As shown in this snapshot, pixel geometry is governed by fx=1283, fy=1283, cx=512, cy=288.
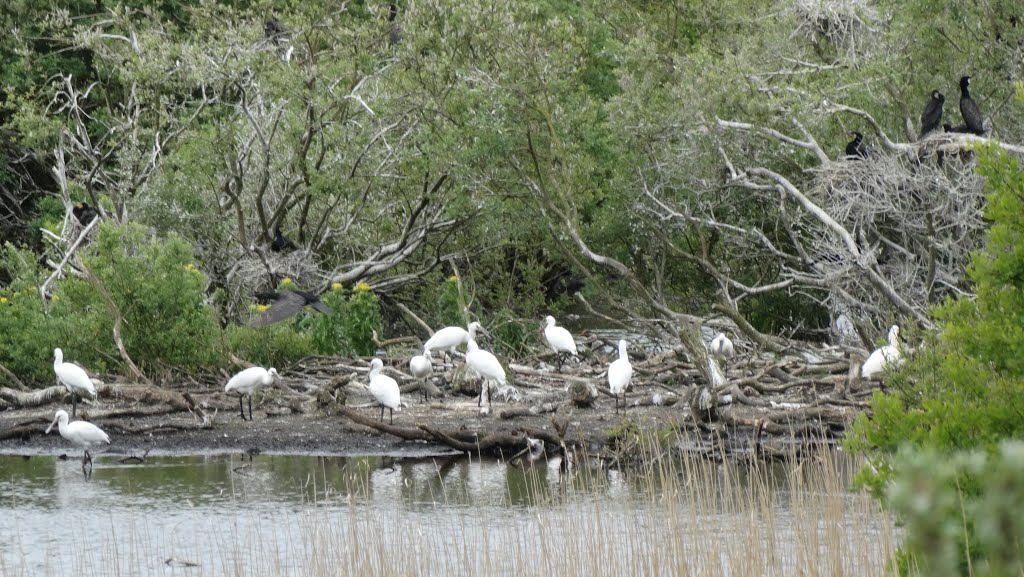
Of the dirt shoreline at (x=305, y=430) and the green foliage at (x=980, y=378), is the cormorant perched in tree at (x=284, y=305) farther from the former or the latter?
the green foliage at (x=980, y=378)

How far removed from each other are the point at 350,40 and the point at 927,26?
24.4ft

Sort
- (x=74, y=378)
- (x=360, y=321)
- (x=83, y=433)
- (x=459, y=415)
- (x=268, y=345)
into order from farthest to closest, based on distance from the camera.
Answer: (x=360, y=321)
(x=268, y=345)
(x=459, y=415)
(x=74, y=378)
(x=83, y=433)

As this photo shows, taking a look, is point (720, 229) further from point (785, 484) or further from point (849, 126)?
point (785, 484)

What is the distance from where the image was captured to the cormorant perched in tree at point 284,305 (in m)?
13.9

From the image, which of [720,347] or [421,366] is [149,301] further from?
[720,347]

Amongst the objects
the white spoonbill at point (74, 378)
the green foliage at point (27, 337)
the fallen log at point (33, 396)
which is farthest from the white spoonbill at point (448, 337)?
the green foliage at point (27, 337)

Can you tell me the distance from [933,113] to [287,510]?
324 inches

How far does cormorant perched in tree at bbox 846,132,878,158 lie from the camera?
13.6 metres

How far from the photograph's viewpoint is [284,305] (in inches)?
560

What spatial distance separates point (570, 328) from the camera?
77.8ft

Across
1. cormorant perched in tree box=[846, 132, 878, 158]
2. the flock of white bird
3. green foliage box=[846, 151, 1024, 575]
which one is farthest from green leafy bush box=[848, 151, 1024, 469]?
cormorant perched in tree box=[846, 132, 878, 158]

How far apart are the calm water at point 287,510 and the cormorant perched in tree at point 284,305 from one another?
8.03ft

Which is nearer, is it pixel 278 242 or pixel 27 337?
pixel 27 337

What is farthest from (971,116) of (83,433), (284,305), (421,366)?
(83,433)
